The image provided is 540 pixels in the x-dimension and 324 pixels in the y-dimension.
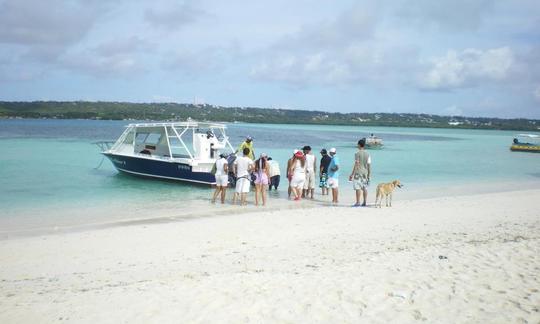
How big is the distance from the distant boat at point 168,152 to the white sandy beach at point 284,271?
6234 mm

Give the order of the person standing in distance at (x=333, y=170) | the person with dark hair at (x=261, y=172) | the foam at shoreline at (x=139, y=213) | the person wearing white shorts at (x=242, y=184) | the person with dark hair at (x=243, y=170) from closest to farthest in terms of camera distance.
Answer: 1. the foam at shoreline at (x=139, y=213)
2. the person with dark hair at (x=243, y=170)
3. the person wearing white shorts at (x=242, y=184)
4. the person standing in distance at (x=333, y=170)
5. the person with dark hair at (x=261, y=172)

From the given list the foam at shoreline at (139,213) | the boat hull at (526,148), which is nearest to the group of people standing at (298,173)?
the foam at shoreline at (139,213)

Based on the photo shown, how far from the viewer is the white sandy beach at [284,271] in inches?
199

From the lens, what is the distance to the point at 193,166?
57.3ft

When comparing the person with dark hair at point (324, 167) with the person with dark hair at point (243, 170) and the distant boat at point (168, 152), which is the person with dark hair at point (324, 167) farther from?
the distant boat at point (168, 152)

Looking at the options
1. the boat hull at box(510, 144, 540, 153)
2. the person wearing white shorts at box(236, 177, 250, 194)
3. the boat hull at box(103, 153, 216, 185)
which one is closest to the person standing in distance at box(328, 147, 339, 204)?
the person wearing white shorts at box(236, 177, 250, 194)

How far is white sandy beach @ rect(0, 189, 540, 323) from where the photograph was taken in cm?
506

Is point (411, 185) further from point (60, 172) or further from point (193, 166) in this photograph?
point (60, 172)

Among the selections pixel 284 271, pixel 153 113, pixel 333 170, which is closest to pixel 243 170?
pixel 333 170

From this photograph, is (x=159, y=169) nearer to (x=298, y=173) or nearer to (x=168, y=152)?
(x=168, y=152)

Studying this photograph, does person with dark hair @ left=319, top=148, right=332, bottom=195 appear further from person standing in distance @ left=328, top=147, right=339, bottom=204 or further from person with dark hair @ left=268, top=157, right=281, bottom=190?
person with dark hair @ left=268, top=157, right=281, bottom=190

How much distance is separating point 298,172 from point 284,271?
748 cm

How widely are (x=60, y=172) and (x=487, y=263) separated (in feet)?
68.4

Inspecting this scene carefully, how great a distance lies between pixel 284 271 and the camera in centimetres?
667
